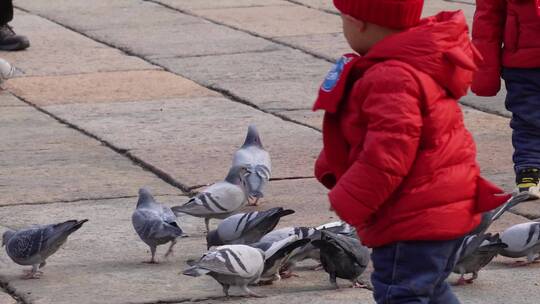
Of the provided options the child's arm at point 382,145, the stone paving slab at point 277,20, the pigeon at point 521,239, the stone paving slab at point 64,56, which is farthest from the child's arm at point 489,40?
the stone paving slab at point 277,20

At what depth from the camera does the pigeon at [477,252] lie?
5.71m

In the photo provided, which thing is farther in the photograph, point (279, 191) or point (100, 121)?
point (100, 121)

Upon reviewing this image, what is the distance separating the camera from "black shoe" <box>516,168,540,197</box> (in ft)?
24.2

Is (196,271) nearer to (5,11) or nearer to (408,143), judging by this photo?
(408,143)

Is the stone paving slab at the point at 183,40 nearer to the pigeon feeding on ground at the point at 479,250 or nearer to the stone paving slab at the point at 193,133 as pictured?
the stone paving slab at the point at 193,133

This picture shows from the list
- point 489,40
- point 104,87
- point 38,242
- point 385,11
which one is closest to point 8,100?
point 104,87

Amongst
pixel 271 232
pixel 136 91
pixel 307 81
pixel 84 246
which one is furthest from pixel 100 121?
pixel 271 232

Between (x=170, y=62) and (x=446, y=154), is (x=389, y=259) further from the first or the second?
(x=170, y=62)

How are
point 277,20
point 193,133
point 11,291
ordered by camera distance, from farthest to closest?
point 277,20, point 193,133, point 11,291

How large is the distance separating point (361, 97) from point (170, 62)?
25.3 ft

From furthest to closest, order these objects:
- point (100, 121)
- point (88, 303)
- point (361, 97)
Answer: point (100, 121) → point (88, 303) → point (361, 97)

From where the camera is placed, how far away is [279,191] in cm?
782

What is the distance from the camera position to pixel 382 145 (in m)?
4.23

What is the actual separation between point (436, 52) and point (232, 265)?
1.61m
